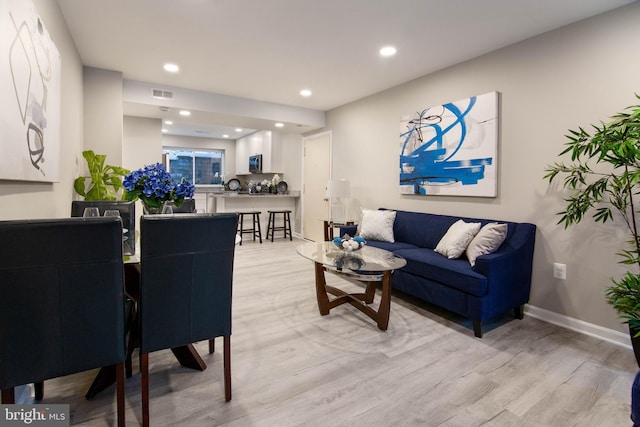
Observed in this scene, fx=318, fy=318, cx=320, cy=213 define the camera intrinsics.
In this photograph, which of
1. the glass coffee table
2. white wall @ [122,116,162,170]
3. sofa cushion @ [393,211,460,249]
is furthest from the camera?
white wall @ [122,116,162,170]

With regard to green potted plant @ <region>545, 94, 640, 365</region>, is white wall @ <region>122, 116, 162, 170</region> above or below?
above

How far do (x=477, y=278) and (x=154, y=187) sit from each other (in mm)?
2330

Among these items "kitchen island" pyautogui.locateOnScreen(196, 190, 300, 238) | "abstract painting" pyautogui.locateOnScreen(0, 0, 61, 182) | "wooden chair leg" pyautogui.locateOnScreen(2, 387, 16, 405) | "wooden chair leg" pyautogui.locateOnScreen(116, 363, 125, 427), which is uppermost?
"abstract painting" pyautogui.locateOnScreen(0, 0, 61, 182)

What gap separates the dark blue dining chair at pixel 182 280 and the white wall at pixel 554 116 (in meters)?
2.65

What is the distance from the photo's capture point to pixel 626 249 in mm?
2322

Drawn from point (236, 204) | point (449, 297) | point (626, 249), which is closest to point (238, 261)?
point (236, 204)

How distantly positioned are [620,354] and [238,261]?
162 inches

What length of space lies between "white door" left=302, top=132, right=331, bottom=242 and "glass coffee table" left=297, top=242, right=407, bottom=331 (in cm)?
267

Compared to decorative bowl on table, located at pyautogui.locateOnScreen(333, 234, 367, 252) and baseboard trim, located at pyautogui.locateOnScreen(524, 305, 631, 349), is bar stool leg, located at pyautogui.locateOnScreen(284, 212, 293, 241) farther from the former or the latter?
baseboard trim, located at pyautogui.locateOnScreen(524, 305, 631, 349)

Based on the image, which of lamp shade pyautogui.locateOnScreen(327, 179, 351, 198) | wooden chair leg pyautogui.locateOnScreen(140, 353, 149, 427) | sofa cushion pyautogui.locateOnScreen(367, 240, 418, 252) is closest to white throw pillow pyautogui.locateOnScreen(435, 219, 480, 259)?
→ sofa cushion pyautogui.locateOnScreen(367, 240, 418, 252)

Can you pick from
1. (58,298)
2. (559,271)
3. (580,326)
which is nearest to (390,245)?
(559,271)

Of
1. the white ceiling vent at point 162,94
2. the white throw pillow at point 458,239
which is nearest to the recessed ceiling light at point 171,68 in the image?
the white ceiling vent at point 162,94

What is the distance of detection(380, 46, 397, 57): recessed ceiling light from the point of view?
10.2 feet

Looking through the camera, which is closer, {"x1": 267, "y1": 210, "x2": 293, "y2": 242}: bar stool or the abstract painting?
the abstract painting
